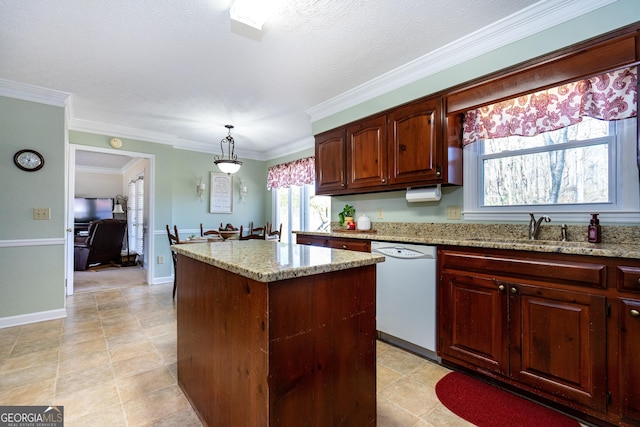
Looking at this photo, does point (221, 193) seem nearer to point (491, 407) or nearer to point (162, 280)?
point (162, 280)

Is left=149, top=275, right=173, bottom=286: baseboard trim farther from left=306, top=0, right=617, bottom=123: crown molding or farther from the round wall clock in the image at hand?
left=306, top=0, right=617, bottom=123: crown molding

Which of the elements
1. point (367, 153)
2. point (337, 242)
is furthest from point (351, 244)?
point (367, 153)

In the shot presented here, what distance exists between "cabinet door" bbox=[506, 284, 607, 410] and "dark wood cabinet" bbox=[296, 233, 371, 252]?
3.89 ft

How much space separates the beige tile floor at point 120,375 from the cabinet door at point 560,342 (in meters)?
0.53

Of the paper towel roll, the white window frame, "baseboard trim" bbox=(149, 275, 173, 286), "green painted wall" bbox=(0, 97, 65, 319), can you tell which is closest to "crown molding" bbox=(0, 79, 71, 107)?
"green painted wall" bbox=(0, 97, 65, 319)

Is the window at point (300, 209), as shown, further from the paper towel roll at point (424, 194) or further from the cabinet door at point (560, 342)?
the cabinet door at point (560, 342)

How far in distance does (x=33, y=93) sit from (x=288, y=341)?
12.7 ft

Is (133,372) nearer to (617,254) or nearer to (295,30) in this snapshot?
(295,30)

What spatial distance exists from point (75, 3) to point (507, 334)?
133 inches

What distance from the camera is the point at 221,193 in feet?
18.5

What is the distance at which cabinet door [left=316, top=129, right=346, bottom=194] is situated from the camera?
3.26 meters

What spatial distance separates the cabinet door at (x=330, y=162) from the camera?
128 inches

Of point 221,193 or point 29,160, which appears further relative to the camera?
point 221,193

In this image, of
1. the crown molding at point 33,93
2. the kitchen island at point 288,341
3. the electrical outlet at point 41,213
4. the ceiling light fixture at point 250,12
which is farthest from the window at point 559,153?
the electrical outlet at point 41,213
